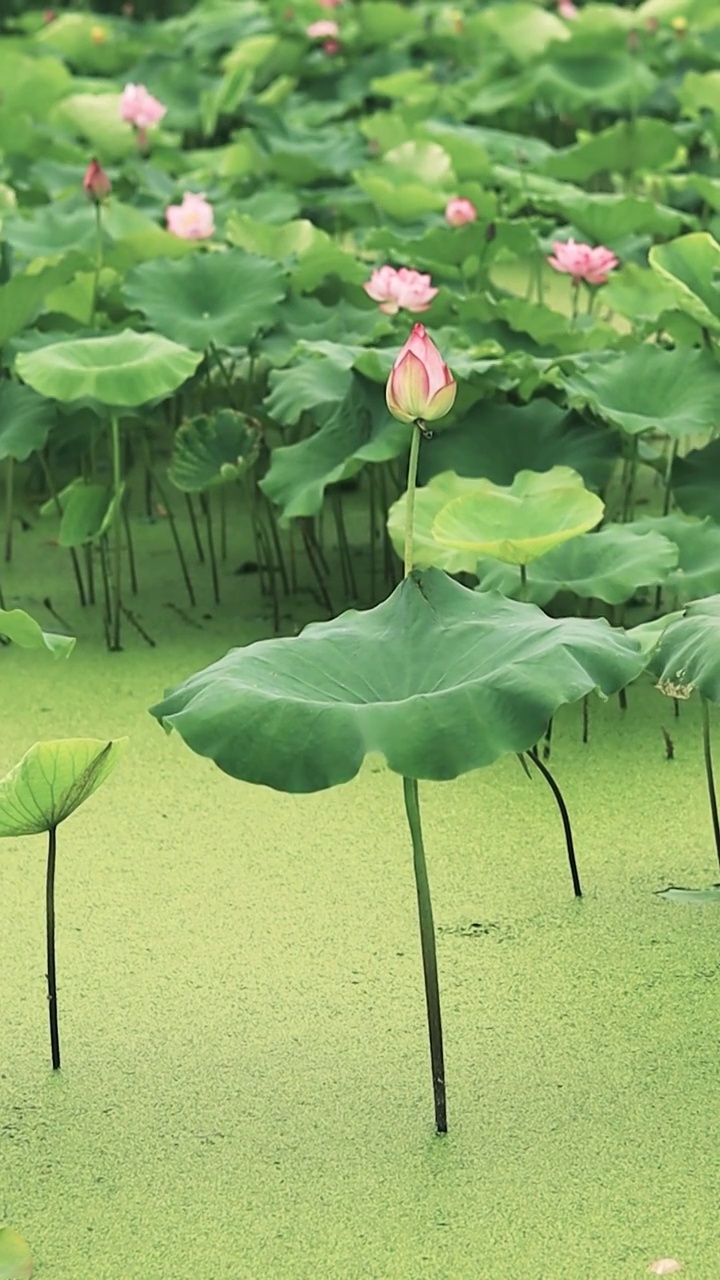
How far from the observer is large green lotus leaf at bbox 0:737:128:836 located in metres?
1.39

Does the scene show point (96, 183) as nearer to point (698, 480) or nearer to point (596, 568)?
point (698, 480)

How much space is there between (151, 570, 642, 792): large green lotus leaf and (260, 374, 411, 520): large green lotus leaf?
0.86 meters

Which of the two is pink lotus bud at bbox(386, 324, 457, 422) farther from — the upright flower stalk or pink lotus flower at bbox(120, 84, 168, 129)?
pink lotus flower at bbox(120, 84, 168, 129)

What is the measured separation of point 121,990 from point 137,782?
0.47 m

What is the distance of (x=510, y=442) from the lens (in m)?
2.42

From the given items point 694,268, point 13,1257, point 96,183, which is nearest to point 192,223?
point 96,183

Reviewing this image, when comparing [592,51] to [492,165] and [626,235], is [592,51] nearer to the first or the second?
[492,165]

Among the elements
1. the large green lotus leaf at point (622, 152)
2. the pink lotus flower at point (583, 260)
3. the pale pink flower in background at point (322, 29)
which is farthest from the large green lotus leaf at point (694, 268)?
the pale pink flower in background at point (322, 29)

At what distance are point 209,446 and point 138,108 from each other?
1.24m

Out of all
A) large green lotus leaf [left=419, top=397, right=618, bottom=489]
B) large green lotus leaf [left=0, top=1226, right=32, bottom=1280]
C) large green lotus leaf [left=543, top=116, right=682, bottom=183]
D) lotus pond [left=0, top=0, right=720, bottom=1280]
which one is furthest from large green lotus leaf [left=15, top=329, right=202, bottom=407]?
large green lotus leaf [left=543, top=116, right=682, bottom=183]

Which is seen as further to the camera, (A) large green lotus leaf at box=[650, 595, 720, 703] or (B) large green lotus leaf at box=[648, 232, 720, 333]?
(B) large green lotus leaf at box=[648, 232, 720, 333]

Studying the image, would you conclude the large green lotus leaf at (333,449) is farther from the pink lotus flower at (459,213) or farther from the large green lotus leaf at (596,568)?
the pink lotus flower at (459,213)

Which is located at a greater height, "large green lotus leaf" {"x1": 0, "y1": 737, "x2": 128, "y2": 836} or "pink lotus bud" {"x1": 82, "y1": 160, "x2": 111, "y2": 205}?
"large green lotus leaf" {"x1": 0, "y1": 737, "x2": 128, "y2": 836}

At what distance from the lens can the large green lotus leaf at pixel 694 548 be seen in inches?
81.7
